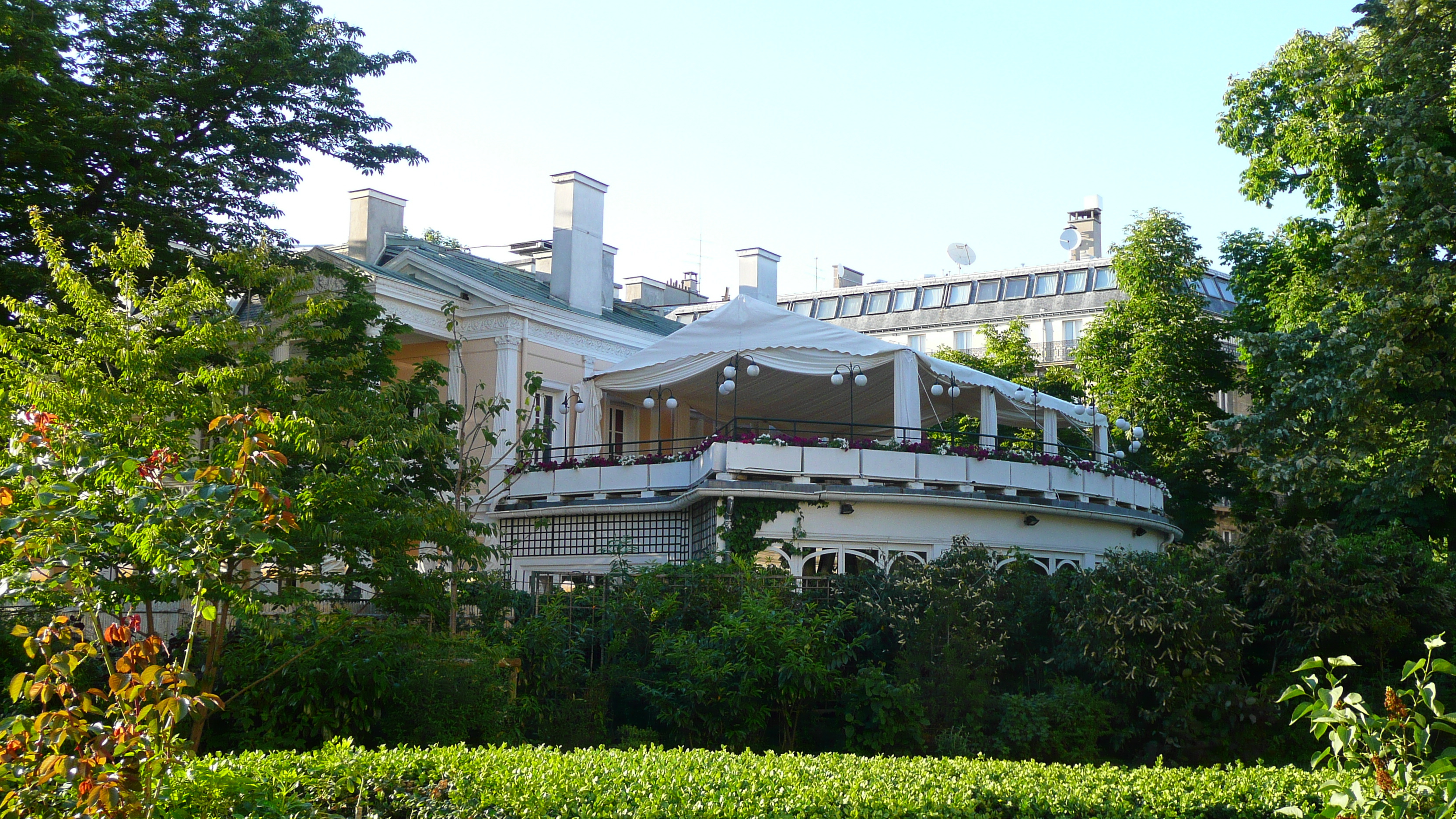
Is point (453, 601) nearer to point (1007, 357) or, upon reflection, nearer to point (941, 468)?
point (941, 468)

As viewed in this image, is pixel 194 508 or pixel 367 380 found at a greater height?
pixel 367 380

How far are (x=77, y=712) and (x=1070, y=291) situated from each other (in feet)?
181

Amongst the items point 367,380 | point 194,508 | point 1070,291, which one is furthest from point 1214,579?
point 1070,291

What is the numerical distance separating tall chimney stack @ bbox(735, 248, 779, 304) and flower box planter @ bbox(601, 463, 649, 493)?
48.1ft

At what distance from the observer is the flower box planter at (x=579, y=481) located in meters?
22.0

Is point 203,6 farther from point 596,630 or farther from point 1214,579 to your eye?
point 1214,579

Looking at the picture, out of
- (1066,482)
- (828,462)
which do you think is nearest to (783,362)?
(828,462)

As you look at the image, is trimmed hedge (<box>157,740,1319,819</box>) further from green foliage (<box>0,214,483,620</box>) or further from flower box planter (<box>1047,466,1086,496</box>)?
flower box planter (<box>1047,466,1086,496</box>)

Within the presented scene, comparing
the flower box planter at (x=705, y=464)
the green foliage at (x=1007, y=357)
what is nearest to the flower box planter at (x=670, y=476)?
the flower box planter at (x=705, y=464)

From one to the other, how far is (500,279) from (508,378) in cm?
450

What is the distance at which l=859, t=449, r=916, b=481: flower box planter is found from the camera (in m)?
20.1

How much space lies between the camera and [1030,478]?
21.4m

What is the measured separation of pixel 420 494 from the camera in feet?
49.7

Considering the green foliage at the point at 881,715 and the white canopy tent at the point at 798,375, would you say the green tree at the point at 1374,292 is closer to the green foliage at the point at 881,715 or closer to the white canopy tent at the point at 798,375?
the white canopy tent at the point at 798,375
